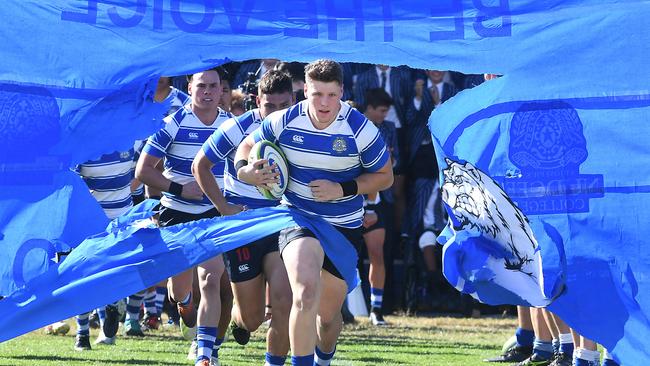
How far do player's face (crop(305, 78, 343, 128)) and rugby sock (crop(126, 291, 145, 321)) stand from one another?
541 centimetres

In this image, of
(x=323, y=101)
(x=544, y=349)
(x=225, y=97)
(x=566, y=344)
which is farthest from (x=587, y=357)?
(x=225, y=97)

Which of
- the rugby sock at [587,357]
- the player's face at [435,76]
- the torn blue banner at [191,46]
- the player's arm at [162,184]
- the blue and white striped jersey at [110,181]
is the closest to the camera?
the torn blue banner at [191,46]

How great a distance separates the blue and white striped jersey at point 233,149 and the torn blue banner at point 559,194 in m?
1.82

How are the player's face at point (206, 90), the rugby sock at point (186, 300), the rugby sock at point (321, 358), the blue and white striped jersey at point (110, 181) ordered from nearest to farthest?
1. the rugby sock at point (321, 358)
2. the player's face at point (206, 90)
3. the rugby sock at point (186, 300)
4. the blue and white striped jersey at point (110, 181)

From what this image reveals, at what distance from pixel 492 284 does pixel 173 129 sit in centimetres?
378

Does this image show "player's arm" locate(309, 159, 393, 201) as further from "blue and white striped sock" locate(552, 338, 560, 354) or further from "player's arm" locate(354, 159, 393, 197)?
"blue and white striped sock" locate(552, 338, 560, 354)

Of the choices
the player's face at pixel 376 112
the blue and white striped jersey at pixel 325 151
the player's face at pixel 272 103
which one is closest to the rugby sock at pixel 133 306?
the player's face at pixel 376 112

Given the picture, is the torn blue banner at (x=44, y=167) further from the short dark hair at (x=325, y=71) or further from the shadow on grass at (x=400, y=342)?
the shadow on grass at (x=400, y=342)

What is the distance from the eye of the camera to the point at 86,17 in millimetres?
8141

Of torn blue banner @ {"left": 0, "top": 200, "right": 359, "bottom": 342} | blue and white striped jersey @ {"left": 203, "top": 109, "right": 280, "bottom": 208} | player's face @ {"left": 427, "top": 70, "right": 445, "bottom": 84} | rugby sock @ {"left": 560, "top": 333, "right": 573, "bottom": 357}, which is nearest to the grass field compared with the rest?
rugby sock @ {"left": 560, "top": 333, "right": 573, "bottom": 357}

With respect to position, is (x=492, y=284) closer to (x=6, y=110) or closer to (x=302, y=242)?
(x=302, y=242)

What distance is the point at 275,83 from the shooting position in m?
10.0

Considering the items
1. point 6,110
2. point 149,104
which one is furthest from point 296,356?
point 6,110

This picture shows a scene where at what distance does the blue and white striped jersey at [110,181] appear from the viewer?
→ 1248cm
